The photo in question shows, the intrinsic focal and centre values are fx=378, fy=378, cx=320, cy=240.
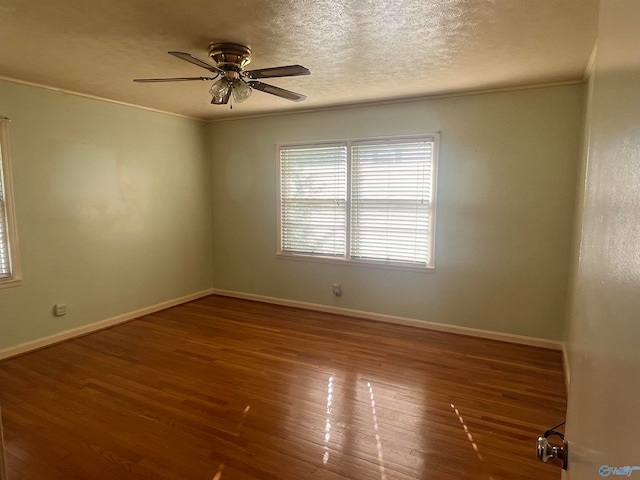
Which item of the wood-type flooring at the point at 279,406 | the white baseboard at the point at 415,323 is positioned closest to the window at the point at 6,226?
the wood-type flooring at the point at 279,406

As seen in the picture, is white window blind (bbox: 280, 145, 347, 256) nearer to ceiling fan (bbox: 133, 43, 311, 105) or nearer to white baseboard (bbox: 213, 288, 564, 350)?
white baseboard (bbox: 213, 288, 564, 350)

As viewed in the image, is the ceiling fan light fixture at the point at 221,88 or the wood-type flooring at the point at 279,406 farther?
the ceiling fan light fixture at the point at 221,88

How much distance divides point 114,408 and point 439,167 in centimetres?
354

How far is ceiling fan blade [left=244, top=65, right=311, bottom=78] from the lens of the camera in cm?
225

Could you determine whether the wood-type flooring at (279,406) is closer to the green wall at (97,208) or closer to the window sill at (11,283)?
the green wall at (97,208)

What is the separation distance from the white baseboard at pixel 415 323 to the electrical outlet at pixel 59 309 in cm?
210

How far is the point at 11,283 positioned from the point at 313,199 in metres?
3.15

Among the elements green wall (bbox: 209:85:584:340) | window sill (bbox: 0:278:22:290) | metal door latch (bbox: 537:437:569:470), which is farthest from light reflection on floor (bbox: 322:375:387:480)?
window sill (bbox: 0:278:22:290)

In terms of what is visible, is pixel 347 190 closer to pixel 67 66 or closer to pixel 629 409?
pixel 67 66

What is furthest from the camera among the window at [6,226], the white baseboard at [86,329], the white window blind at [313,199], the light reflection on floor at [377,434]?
the white window blind at [313,199]

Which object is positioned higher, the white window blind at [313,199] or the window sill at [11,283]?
the white window blind at [313,199]

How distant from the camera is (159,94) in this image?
3848 mm

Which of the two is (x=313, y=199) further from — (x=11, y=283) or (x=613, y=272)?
(x=613, y=272)

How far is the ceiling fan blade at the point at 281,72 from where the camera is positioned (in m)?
2.25
